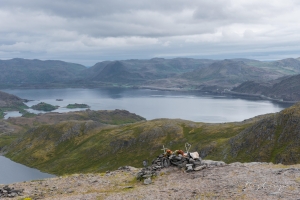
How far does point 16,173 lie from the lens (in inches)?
5669

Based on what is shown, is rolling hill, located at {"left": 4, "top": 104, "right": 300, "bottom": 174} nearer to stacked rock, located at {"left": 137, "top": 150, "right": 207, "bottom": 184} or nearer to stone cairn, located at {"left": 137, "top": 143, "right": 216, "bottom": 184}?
stone cairn, located at {"left": 137, "top": 143, "right": 216, "bottom": 184}

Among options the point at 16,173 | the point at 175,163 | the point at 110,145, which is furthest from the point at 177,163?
the point at 16,173

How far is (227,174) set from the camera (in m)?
37.1

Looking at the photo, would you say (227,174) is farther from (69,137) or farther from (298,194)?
(69,137)

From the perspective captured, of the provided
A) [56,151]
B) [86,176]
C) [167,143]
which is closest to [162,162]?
[86,176]

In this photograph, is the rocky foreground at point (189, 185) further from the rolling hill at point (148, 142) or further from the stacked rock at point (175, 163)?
the rolling hill at point (148, 142)

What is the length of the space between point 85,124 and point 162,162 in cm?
15383

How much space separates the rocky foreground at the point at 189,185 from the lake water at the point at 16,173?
96492 mm

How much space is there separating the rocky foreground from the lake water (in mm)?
96492

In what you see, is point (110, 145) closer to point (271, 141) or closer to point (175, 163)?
point (271, 141)

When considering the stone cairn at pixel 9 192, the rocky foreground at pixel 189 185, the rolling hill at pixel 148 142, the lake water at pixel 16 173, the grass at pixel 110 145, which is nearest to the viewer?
the rocky foreground at pixel 189 185

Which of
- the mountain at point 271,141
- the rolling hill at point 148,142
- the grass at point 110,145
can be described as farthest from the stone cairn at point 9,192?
the grass at point 110,145

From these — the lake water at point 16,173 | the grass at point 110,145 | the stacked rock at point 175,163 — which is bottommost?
the lake water at point 16,173

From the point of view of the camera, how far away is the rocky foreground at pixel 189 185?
30.3 m
